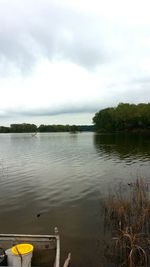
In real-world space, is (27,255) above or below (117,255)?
above

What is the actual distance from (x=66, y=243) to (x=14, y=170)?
60.2 feet

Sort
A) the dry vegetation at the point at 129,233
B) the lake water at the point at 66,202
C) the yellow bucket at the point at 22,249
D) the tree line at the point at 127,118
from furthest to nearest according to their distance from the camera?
1. the tree line at the point at 127,118
2. the lake water at the point at 66,202
3. the dry vegetation at the point at 129,233
4. the yellow bucket at the point at 22,249

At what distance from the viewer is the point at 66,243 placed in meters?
11.5

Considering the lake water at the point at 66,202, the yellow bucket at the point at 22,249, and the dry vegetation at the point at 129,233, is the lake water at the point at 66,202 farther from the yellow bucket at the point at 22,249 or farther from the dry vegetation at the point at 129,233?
the yellow bucket at the point at 22,249

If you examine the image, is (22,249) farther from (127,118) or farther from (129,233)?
(127,118)

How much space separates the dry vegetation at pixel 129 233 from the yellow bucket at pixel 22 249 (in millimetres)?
3232

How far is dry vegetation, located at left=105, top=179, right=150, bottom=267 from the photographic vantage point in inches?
382

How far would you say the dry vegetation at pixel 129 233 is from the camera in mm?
9711

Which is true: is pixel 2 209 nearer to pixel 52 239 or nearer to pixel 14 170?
pixel 52 239

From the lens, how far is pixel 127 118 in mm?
130125

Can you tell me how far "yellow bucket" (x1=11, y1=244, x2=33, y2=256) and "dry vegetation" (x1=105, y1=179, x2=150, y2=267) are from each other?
10.6 feet

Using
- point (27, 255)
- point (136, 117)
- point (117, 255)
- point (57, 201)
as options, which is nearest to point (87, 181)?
point (57, 201)

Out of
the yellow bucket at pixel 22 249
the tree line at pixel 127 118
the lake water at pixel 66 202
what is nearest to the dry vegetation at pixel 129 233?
the lake water at pixel 66 202

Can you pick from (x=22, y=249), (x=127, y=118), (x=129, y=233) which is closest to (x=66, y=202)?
(x=129, y=233)
